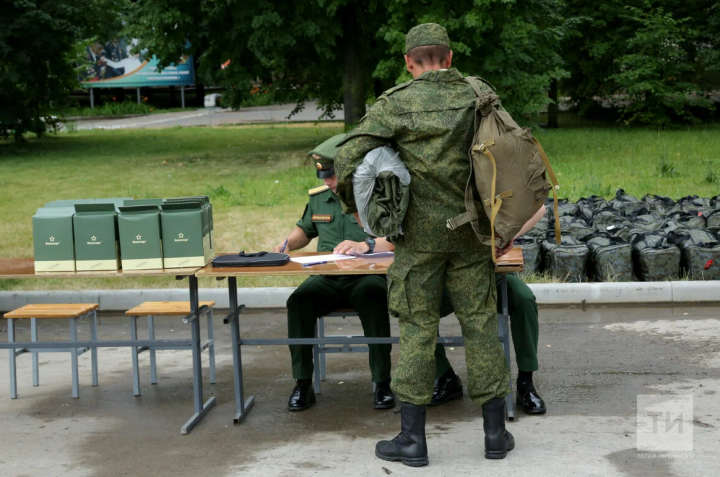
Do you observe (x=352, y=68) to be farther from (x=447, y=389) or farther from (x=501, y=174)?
(x=501, y=174)

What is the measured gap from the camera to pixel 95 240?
5.37 m

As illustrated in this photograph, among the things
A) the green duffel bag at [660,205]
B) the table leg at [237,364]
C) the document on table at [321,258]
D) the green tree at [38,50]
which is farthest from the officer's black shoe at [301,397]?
the green tree at [38,50]

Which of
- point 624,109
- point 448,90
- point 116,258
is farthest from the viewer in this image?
point 624,109

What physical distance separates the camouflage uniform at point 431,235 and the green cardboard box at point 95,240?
5.14ft

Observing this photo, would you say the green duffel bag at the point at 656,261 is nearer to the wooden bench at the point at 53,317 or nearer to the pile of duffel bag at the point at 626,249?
the pile of duffel bag at the point at 626,249

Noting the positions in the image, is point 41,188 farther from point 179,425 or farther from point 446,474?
point 446,474

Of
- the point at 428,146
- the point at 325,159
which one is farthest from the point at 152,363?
the point at 428,146

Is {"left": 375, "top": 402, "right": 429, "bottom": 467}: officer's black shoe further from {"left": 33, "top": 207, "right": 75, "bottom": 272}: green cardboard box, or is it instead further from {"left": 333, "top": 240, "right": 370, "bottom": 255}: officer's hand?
{"left": 33, "top": 207, "right": 75, "bottom": 272}: green cardboard box

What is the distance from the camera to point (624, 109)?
2766 cm

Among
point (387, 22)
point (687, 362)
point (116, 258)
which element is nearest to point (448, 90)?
point (116, 258)

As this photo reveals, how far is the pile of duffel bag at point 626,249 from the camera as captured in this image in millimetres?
8297

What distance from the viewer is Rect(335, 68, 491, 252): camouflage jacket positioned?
4.41 metres

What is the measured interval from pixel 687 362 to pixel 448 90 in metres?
3.00

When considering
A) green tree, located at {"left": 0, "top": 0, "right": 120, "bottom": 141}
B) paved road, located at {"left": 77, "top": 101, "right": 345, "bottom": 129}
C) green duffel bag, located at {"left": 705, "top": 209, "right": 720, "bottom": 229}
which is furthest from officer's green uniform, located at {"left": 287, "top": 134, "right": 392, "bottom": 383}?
paved road, located at {"left": 77, "top": 101, "right": 345, "bottom": 129}
